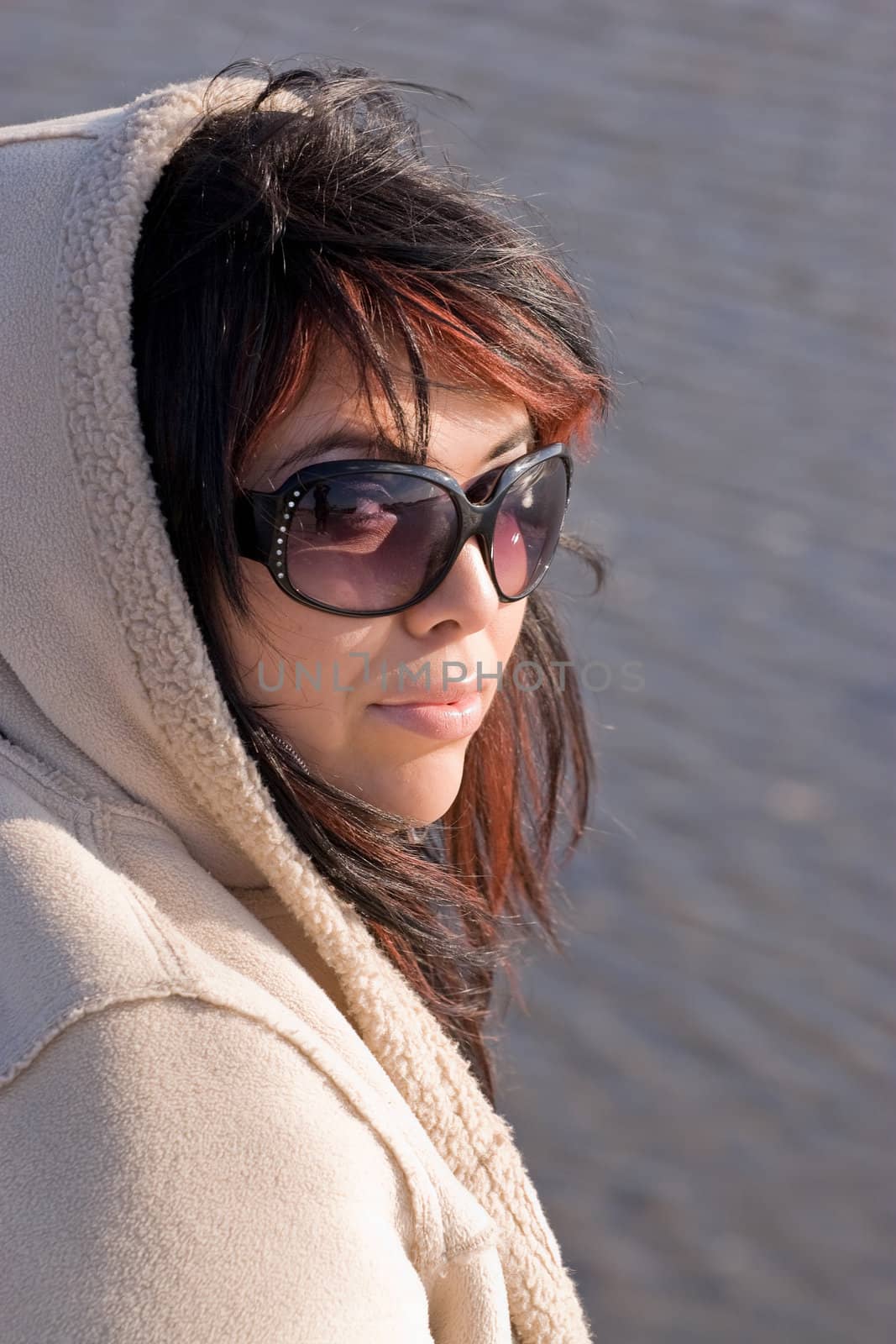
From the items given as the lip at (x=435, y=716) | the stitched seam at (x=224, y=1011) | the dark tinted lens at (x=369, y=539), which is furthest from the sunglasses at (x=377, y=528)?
the stitched seam at (x=224, y=1011)

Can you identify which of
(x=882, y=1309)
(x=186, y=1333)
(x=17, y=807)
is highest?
(x=17, y=807)

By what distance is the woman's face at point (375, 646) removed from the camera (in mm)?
1283

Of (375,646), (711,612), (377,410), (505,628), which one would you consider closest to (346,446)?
(377,410)

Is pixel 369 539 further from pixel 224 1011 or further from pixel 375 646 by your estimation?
pixel 224 1011

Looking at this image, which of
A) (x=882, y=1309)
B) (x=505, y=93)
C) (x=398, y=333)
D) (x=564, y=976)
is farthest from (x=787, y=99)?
(x=398, y=333)

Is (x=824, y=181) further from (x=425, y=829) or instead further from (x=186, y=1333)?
(x=186, y=1333)

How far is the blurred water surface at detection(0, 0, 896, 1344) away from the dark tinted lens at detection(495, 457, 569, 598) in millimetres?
1671

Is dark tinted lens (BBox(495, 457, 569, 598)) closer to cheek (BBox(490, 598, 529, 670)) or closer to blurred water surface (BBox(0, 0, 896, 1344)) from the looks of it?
cheek (BBox(490, 598, 529, 670))

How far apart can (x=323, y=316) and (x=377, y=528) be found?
7.4 inches

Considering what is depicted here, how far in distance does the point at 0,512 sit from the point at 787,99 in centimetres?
532

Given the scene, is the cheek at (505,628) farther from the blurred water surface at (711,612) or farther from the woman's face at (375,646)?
the blurred water surface at (711,612)

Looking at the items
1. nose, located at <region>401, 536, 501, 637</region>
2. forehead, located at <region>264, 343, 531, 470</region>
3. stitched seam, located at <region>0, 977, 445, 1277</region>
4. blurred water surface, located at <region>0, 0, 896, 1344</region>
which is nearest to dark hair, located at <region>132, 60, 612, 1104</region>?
forehead, located at <region>264, 343, 531, 470</region>

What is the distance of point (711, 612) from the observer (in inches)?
159

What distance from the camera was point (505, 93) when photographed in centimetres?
581
